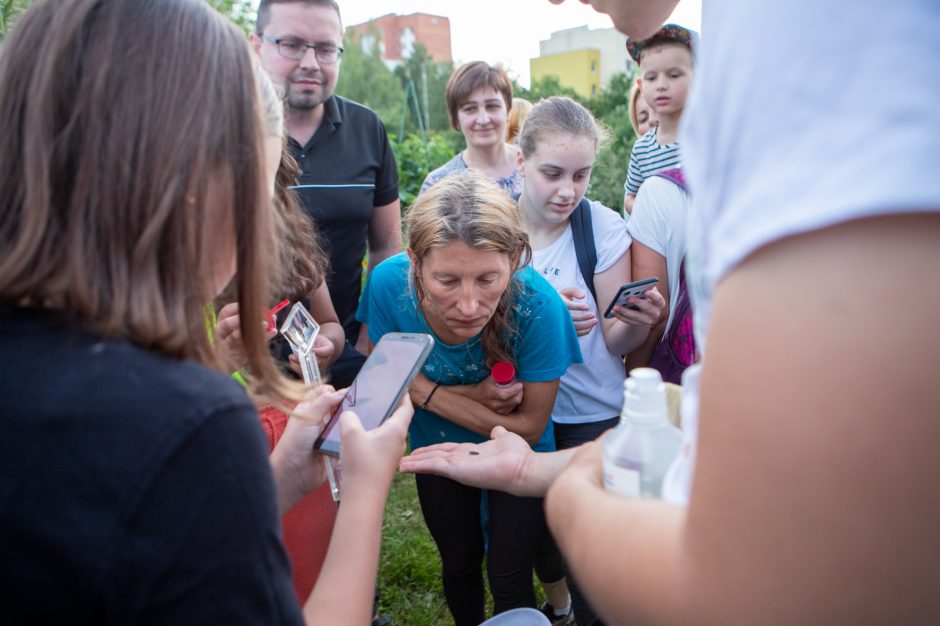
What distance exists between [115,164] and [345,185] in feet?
8.96

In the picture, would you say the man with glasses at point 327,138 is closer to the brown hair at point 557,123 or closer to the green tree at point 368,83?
the brown hair at point 557,123

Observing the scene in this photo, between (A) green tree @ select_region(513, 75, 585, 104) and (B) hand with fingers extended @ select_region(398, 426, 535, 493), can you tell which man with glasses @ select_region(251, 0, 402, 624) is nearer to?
(B) hand with fingers extended @ select_region(398, 426, 535, 493)

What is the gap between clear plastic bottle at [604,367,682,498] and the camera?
90 cm

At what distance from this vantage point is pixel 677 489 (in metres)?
0.80

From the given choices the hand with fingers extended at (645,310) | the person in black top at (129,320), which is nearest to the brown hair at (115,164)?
the person in black top at (129,320)

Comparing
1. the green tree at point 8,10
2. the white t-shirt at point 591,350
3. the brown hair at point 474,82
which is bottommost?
the white t-shirt at point 591,350

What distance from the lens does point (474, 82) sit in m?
4.92

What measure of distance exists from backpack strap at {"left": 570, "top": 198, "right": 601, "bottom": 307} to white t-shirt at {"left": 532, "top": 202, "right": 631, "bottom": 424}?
0.07 feet

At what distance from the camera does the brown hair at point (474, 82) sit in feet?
16.1

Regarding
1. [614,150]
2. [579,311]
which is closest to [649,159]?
[579,311]

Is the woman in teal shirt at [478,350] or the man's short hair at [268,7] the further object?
the man's short hair at [268,7]

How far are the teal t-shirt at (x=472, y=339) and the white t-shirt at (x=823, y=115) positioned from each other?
2.04m

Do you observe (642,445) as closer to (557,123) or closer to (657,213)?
(657,213)

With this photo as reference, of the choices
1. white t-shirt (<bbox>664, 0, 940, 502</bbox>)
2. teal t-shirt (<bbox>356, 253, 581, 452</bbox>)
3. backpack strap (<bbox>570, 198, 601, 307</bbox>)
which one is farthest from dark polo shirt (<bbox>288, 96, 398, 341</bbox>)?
white t-shirt (<bbox>664, 0, 940, 502</bbox>)
